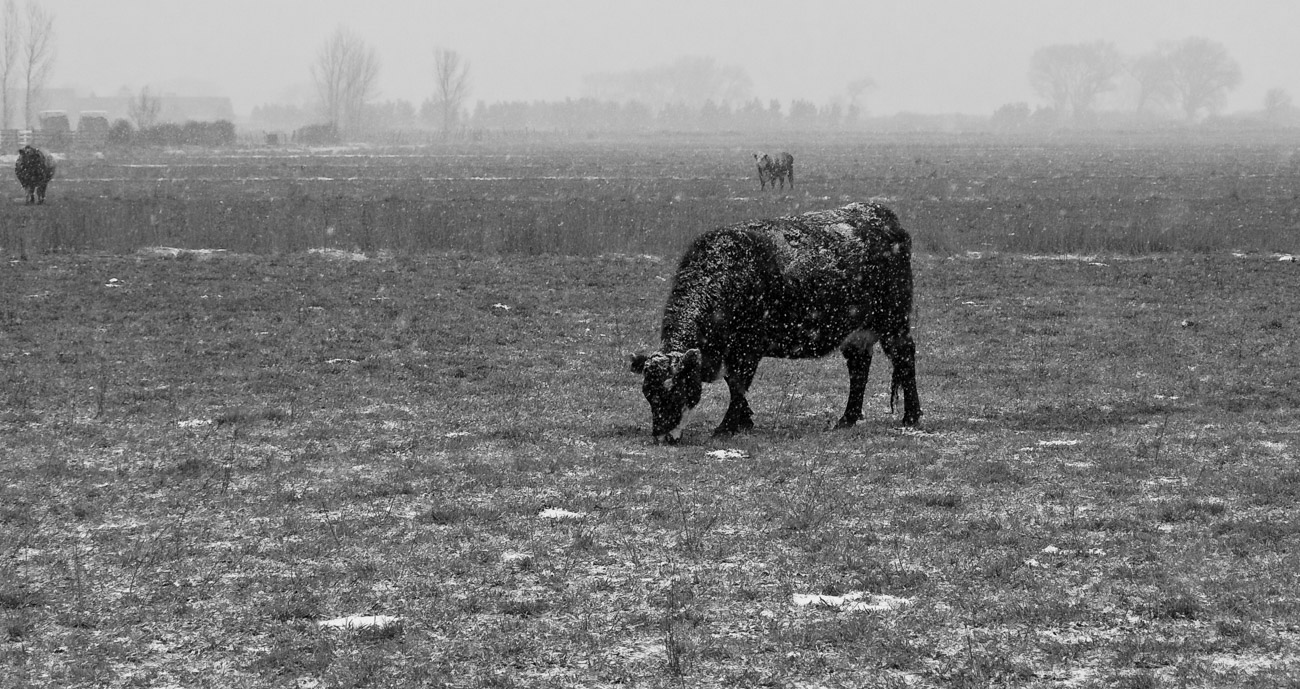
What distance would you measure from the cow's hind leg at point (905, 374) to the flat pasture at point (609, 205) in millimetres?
12139

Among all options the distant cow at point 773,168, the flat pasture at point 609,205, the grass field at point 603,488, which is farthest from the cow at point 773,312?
the distant cow at point 773,168

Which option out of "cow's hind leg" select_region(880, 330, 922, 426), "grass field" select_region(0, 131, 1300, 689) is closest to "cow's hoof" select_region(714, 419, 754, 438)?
"grass field" select_region(0, 131, 1300, 689)

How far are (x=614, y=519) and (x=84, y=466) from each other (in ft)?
13.8

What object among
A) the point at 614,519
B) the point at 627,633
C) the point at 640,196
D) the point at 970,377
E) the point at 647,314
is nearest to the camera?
the point at 627,633

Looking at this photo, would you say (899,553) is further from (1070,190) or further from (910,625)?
(1070,190)

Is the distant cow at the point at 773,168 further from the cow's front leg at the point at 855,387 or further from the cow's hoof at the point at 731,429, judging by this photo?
the cow's hoof at the point at 731,429

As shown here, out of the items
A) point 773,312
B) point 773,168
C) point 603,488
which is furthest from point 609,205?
point 603,488

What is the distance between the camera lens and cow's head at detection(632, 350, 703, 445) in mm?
10727

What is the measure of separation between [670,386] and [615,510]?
2.12 meters

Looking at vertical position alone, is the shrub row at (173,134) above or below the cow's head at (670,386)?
above

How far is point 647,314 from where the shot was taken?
1777 cm

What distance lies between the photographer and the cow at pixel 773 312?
10.9 metres

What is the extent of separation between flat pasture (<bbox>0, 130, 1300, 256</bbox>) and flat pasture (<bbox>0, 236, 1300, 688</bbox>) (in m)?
7.82

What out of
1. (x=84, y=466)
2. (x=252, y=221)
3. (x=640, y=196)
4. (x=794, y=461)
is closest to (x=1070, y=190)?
(x=640, y=196)
